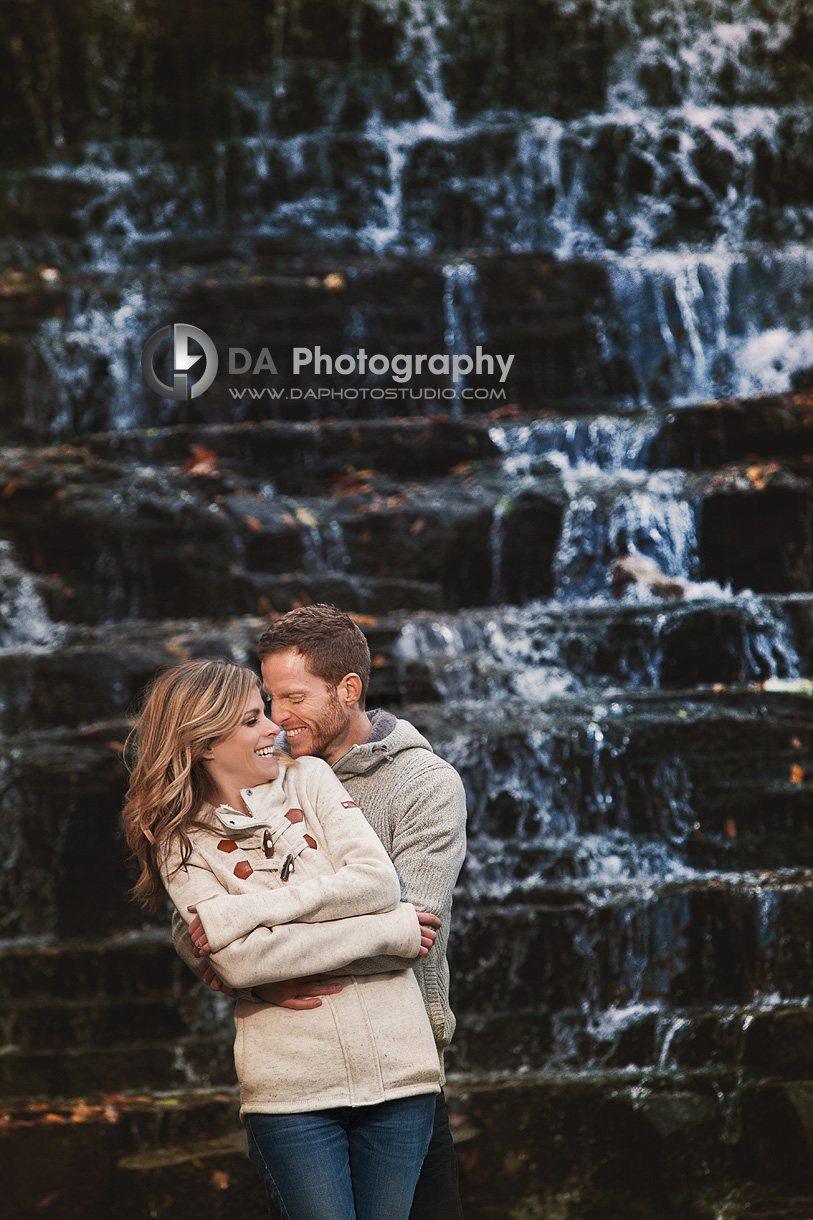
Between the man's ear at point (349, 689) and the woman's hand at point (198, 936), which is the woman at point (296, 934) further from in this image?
the man's ear at point (349, 689)

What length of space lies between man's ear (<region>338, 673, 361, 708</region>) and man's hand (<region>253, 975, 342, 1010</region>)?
54cm

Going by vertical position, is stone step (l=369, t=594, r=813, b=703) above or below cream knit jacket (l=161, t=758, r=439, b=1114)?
above

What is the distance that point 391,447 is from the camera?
23.9ft

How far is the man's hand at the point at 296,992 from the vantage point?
1.89 meters

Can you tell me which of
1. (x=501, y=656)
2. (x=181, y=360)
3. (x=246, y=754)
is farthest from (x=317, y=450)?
(x=246, y=754)

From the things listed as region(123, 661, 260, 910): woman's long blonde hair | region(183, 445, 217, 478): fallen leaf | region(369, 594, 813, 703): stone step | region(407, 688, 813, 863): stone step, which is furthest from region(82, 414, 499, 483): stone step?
region(123, 661, 260, 910): woman's long blonde hair

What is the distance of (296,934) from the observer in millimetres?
1842

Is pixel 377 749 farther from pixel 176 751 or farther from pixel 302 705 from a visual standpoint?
pixel 176 751

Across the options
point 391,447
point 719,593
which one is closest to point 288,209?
point 391,447

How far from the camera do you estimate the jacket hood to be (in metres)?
2.13

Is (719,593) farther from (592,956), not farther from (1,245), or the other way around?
(1,245)

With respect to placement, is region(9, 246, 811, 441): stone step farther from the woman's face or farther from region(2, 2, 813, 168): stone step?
the woman's face

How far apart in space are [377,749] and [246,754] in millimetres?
272

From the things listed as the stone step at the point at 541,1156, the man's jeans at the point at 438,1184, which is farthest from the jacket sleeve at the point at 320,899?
the stone step at the point at 541,1156
